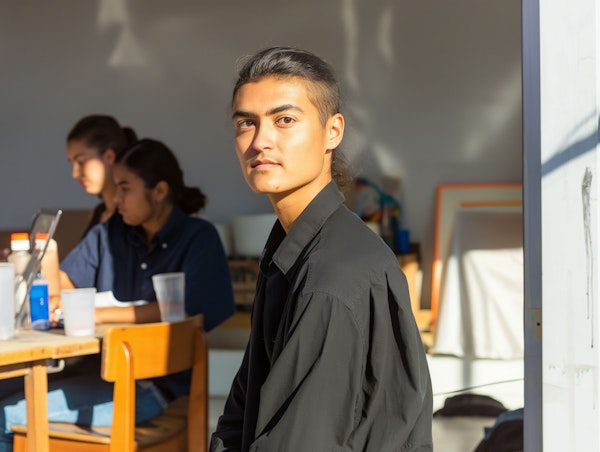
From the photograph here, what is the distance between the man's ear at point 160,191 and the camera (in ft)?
11.8

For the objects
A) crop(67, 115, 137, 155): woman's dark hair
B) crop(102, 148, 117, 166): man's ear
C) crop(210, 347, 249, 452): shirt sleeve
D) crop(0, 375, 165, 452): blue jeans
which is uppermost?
crop(67, 115, 137, 155): woman's dark hair

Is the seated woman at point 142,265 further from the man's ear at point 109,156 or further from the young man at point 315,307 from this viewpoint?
the young man at point 315,307

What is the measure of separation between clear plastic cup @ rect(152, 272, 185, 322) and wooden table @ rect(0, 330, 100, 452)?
312 mm

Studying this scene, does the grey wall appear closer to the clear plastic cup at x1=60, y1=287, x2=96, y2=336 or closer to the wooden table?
the clear plastic cup at x1=60, y1=287, x2=96, y2=336

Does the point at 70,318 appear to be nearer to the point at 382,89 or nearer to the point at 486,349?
the point at 486,349

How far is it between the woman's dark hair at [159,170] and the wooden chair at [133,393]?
706 mm

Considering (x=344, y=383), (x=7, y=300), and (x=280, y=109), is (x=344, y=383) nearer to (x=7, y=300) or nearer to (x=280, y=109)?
(x=280, y=109)

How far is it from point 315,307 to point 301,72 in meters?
0.48

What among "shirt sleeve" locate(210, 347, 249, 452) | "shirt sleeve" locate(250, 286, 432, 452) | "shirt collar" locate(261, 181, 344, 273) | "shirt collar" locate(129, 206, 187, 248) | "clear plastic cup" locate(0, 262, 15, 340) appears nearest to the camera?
"shirt sleeve" locate(250, 286, 432, 452)

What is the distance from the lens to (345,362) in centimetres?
149

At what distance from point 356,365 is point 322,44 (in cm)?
443

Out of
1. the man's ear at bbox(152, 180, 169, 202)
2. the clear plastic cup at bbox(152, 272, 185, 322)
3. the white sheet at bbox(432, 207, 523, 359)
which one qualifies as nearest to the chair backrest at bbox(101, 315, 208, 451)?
the clear plastic cup at bbox(152, 272, 185, 322)

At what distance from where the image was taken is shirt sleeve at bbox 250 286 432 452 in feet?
4.83

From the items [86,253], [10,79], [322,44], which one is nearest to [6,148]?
[10,79]
